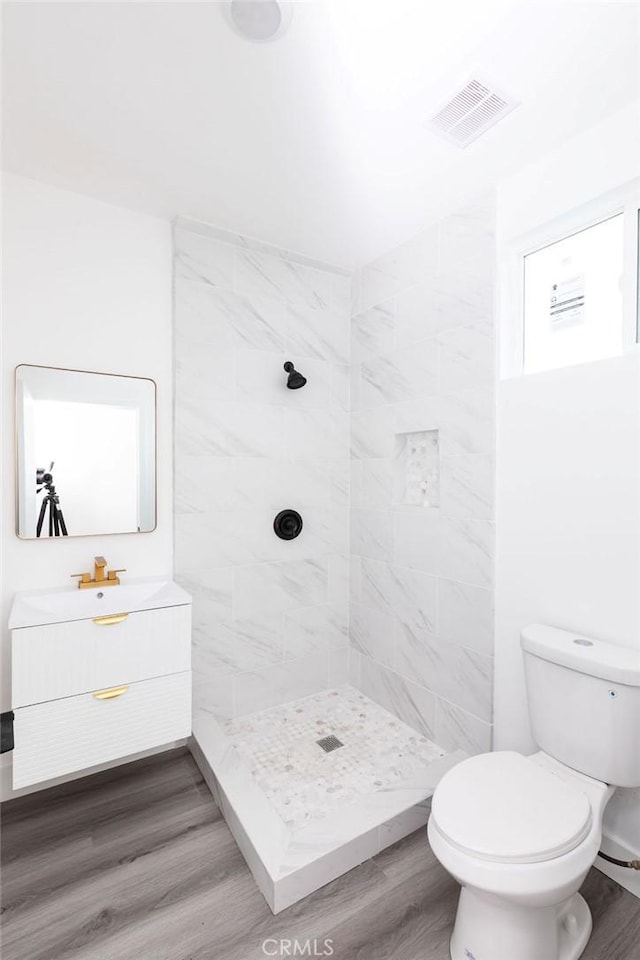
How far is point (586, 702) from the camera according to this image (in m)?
1.46

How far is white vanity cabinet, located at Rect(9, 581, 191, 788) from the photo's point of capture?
5.22ft

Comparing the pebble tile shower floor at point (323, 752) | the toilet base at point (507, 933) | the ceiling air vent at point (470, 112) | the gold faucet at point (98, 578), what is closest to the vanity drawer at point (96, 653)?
the gold faucet at point (98, 578)

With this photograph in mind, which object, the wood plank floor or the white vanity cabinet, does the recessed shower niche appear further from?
the wood plank floor

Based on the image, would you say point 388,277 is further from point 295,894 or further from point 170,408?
point 295,894

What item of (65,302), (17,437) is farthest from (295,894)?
(65,302)

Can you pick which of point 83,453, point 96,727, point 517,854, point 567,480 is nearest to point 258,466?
point 83,453

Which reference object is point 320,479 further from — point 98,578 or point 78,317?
point 78,317

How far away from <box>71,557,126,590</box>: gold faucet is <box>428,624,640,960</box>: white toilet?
1502 mm


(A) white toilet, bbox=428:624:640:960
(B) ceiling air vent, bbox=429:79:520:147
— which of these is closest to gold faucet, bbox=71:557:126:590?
(A) white toilet, bbox=428:624:640:960

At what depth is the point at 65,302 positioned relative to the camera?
2.02 metres

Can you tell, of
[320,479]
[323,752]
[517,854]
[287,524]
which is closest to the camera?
[517,854]

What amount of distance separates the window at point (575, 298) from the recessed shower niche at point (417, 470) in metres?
0.60

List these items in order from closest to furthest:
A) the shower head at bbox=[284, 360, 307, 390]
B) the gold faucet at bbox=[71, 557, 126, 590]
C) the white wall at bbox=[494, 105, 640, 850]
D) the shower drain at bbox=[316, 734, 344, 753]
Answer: the white wall at bbox=[494, 105, 640, 850] → the gold faucet at bbox=[71, 557, 126, 590] → the shower drain at bbox=[316, 734, 344, 753] → the shower head at bbox=[284, 360, 307, 390]

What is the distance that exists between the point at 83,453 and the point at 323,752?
173 cm
